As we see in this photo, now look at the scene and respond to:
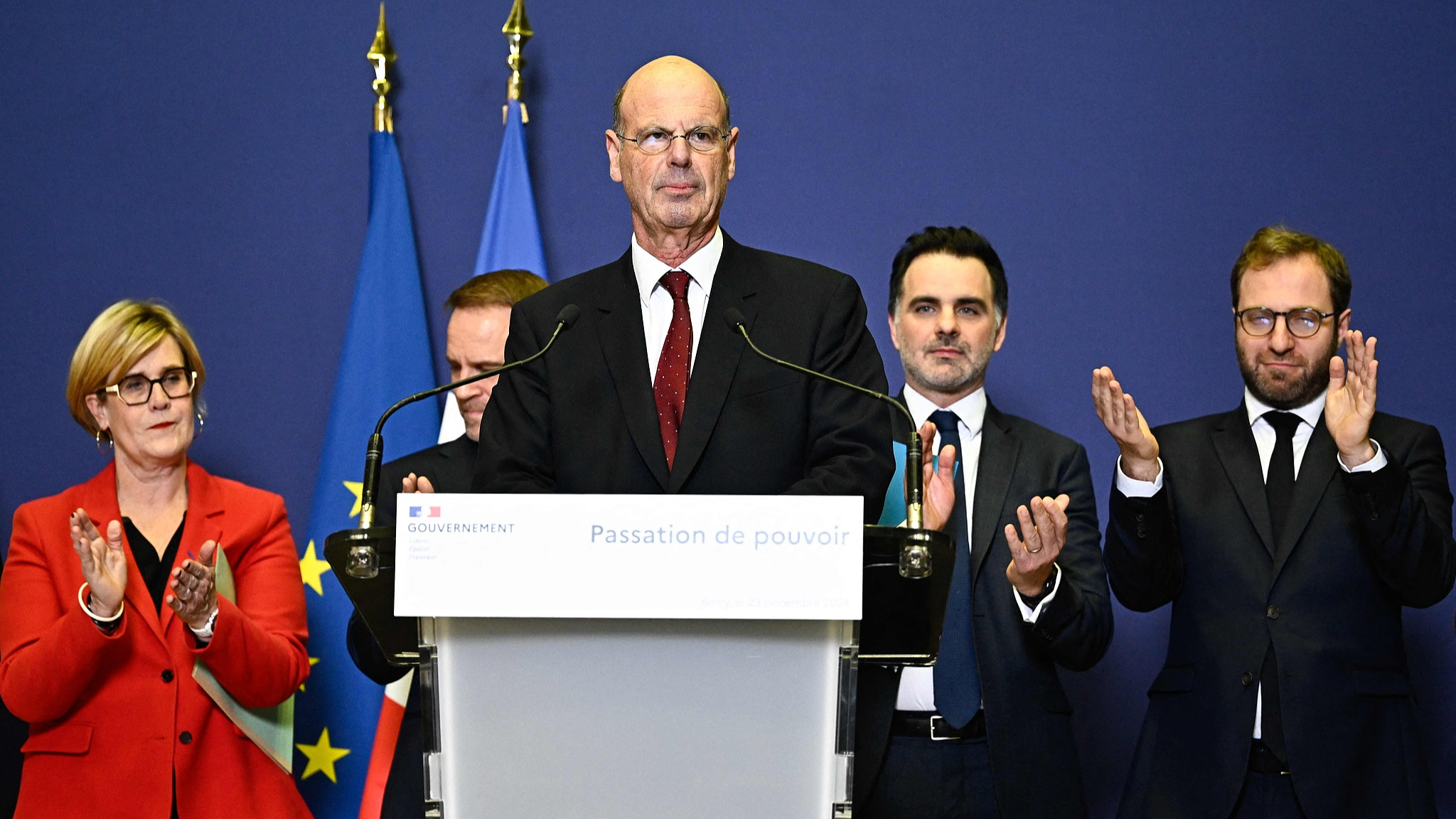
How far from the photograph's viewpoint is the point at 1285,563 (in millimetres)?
2746

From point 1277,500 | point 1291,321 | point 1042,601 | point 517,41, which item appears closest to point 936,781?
point 1042,601

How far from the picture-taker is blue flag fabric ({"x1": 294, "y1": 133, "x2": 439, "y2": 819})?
3564 mm

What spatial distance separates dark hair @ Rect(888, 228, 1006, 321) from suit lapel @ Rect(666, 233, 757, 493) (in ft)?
3.81

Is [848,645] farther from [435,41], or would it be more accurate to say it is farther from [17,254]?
[17,254]

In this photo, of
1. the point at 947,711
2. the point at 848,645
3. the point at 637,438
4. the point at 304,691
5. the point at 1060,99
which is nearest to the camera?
the point at 848,645

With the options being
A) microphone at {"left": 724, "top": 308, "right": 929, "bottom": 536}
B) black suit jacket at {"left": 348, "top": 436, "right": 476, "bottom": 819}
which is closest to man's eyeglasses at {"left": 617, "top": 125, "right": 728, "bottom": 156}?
microphone at {"left": 724, "top": 308, "right": 929, "bottom": 536}

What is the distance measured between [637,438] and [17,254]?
3.10 metres

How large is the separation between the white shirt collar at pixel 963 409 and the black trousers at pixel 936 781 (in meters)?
0.71

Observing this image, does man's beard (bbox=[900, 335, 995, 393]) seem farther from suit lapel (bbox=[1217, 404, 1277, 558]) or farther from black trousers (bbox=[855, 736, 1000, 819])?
black trousers (bbox=[855, 736, 1000, 819])

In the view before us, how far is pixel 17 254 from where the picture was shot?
4141 mm

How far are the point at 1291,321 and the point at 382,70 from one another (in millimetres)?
2685

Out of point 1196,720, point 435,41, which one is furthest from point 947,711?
point 435,41

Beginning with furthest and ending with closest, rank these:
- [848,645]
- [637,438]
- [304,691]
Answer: [304,691] < [637,438] < [848,645]

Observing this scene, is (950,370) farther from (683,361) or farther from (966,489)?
(683,361)
